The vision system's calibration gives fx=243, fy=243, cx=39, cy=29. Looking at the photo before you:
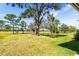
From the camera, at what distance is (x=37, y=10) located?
13.1ft

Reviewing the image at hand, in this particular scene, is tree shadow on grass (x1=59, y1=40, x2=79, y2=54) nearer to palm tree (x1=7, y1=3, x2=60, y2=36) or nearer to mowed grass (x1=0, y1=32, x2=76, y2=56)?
mowed grass (x1=0, y1=32, x2=76, y2=56)

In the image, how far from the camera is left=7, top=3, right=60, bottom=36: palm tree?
3.90 meters

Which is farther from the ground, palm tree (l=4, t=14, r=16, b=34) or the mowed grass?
palm tree (l=4, t=14, r=16, b=34)

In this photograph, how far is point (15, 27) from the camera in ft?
13.0

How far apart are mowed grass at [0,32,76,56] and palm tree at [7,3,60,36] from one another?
0.18 metres

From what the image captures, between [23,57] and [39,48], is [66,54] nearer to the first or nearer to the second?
[39,48]

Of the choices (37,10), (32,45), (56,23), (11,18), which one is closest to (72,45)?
(56,23)

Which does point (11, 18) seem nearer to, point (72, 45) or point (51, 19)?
point (51, 19)

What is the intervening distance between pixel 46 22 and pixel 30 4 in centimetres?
39

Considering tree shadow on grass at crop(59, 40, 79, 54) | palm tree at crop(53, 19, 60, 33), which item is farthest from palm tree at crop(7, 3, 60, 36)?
tree shadow on grass at crop(59, 40, 79, 54)

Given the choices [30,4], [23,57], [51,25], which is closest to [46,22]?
[51,25]

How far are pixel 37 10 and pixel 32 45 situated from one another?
58 cm

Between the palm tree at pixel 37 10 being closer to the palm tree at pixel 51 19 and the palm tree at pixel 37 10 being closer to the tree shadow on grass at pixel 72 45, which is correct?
the palm tree at pixel 51 19

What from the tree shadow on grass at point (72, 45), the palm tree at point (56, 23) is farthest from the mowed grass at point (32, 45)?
the palm tree at point (56, 23)
